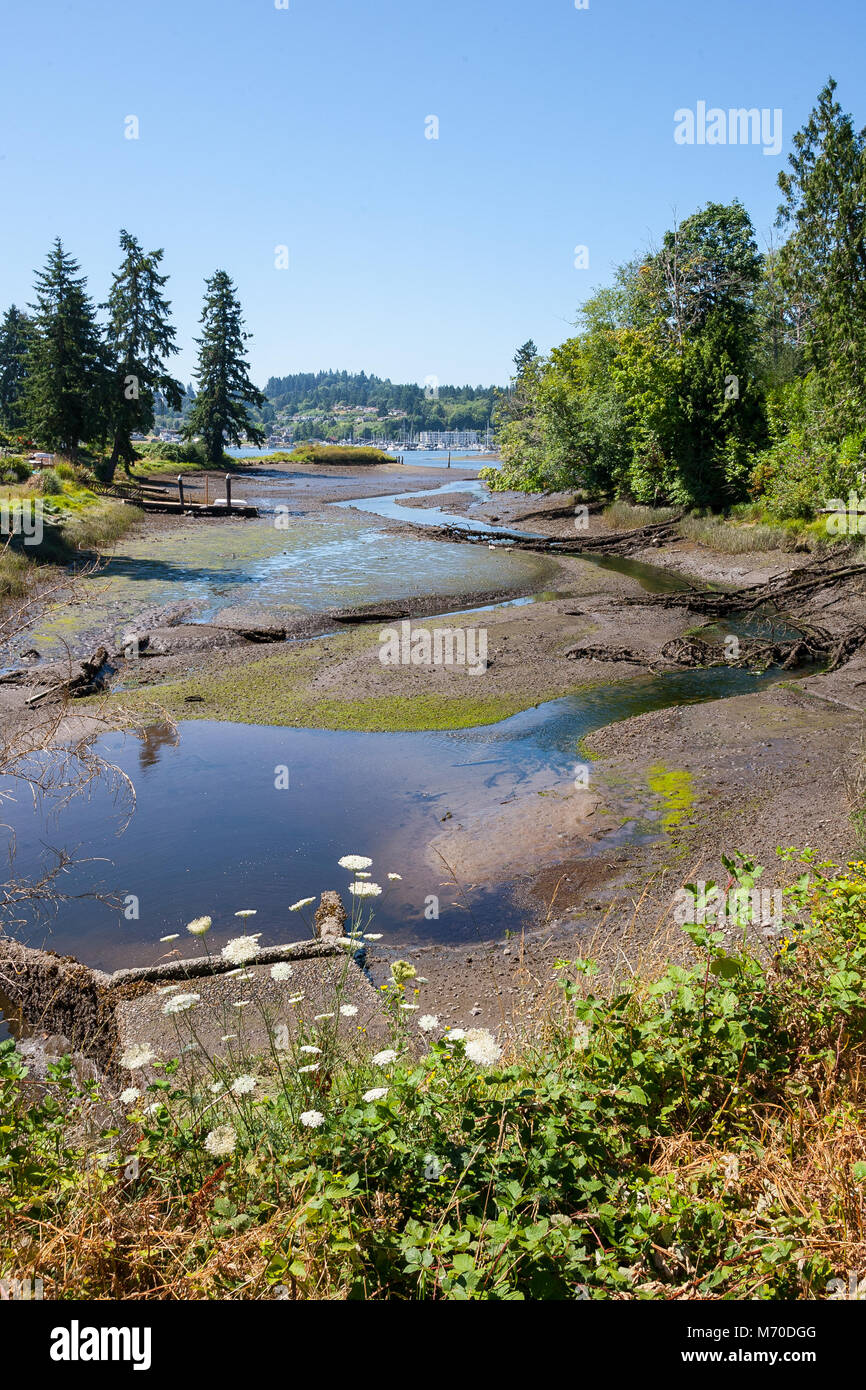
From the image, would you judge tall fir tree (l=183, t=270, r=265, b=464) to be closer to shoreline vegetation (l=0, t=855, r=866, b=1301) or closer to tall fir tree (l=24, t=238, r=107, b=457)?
tall fir tree (l=24, t=238, r=107, b=457)

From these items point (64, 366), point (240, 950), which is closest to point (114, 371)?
point (64, 366)

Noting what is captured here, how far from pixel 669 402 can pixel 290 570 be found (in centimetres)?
1670

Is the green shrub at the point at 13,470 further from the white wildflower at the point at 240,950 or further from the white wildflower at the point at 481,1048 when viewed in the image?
the white wildflower at the point at 481,1048

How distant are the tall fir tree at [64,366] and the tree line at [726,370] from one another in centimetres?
2037

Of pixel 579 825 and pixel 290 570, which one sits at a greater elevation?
pixel 290 570

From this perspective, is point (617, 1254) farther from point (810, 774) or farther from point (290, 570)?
point (290, 570)

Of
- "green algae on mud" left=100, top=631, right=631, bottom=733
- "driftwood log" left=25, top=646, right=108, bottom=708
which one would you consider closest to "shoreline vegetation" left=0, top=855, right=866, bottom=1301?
"green algae on mud" left=100, top=631, right=631, bottom=733

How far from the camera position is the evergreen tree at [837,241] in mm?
23375

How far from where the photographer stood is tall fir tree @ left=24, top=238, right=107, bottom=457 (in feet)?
120

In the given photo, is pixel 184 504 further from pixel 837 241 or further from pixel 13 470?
pixel 837 241

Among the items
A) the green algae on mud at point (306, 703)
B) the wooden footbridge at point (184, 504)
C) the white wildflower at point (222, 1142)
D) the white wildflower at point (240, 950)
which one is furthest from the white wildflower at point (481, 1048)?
the wooden footbridge at point (184, 504)

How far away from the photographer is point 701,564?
90.0ft
